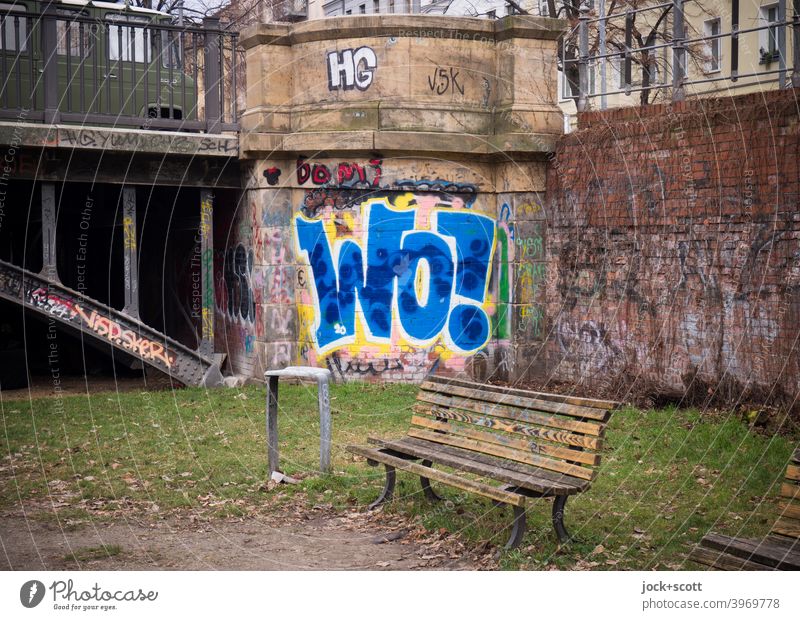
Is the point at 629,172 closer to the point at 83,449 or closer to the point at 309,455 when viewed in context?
the point at 309,455

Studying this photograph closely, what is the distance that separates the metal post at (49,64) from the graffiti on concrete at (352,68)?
376 cm

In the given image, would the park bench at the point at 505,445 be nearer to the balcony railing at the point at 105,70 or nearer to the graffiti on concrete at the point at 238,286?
the graffiti on concrete at the point at 238,286

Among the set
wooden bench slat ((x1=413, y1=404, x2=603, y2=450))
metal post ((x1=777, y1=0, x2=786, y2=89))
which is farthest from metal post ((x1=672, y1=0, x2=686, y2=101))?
wooden bench slat ((x1=413, y1=404, x2=603, y2=450))

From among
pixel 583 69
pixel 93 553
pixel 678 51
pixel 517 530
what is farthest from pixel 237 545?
pixel 583 69

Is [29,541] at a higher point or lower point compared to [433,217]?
lower

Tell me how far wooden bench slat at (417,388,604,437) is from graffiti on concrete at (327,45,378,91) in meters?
6.66

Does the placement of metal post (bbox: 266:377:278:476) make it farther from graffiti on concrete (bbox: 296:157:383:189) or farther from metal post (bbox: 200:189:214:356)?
metal post (bbox: 200:189:214:356)

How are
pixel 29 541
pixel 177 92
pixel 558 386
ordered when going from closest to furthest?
pixel 29 541, pixel 558 386, pixel 177 92

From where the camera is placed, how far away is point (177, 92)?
15422 millimetres

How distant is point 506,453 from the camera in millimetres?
7195

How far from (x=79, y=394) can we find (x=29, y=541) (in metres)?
7.07

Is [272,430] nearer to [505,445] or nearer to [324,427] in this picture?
[324,427]

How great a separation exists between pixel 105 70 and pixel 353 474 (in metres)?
8.71

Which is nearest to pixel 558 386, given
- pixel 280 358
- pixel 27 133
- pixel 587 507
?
pixel 280 358
